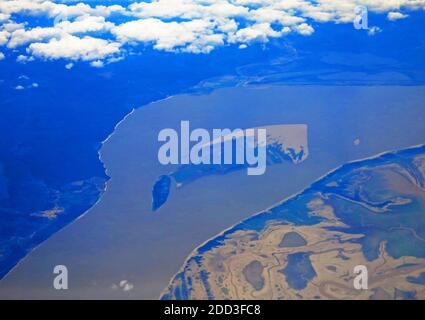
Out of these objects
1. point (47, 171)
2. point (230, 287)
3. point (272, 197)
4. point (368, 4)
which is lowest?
point (230, 287)

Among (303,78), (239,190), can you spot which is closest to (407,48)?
(303,78)

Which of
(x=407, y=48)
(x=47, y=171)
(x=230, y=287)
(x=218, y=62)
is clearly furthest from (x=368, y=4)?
(x=47, y=171)

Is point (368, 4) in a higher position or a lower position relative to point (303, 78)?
higher

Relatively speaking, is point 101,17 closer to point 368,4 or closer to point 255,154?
point 255,154

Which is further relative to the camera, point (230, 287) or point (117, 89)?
point (117, 89)

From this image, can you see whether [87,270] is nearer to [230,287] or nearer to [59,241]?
[59,241]

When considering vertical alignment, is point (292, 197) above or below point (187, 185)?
below
